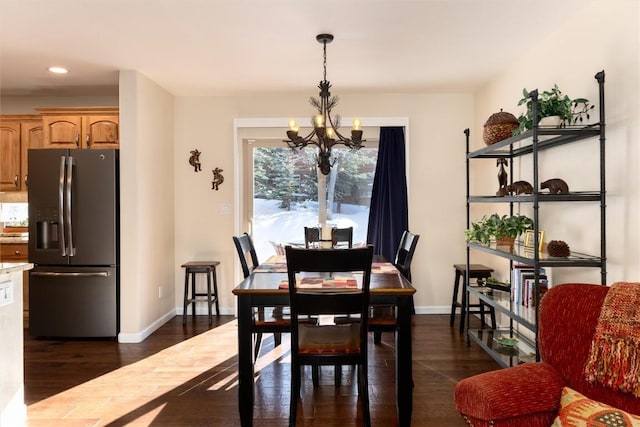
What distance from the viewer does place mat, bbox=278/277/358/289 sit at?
2.72 metres

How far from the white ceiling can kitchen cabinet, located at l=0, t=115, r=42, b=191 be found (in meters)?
0.38

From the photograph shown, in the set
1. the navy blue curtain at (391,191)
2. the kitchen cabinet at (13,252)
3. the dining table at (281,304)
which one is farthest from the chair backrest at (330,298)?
the kitchen cabinet at (13,252)

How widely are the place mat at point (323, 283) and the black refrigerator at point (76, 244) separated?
2.22m

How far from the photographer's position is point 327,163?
11.1 ft

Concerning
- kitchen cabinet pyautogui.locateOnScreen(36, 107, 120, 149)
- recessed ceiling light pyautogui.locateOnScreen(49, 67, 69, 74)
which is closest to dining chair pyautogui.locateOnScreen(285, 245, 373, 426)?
kitchen cabinet pyautogui.locateOnScreen(36, 107, 120, 149)

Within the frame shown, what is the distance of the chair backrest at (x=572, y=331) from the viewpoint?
1.72 metres

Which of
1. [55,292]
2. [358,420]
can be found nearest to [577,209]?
[358,420]

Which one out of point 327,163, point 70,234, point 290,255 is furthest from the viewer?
point 70,234

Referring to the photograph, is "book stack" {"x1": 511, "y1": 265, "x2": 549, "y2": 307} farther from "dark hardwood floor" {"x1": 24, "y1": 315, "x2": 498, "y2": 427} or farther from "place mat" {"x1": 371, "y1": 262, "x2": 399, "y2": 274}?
"place mat" {"x1": 371, "y1": 262, "x2": 399, "y2": 274}

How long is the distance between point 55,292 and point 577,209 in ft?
14.5

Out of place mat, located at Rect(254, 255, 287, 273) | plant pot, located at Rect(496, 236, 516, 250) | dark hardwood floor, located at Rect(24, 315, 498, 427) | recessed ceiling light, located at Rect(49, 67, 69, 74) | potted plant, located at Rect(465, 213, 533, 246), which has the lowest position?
dark hardwood floor, located at Rect(24, 315, 498, 427)

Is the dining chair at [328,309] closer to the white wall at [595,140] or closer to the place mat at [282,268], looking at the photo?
the place mat at [282,268]

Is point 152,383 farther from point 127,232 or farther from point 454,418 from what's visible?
point 454,418

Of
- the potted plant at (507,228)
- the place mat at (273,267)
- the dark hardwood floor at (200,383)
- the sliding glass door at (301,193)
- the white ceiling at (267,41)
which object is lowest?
the dark hardwood floor at (200,383)
